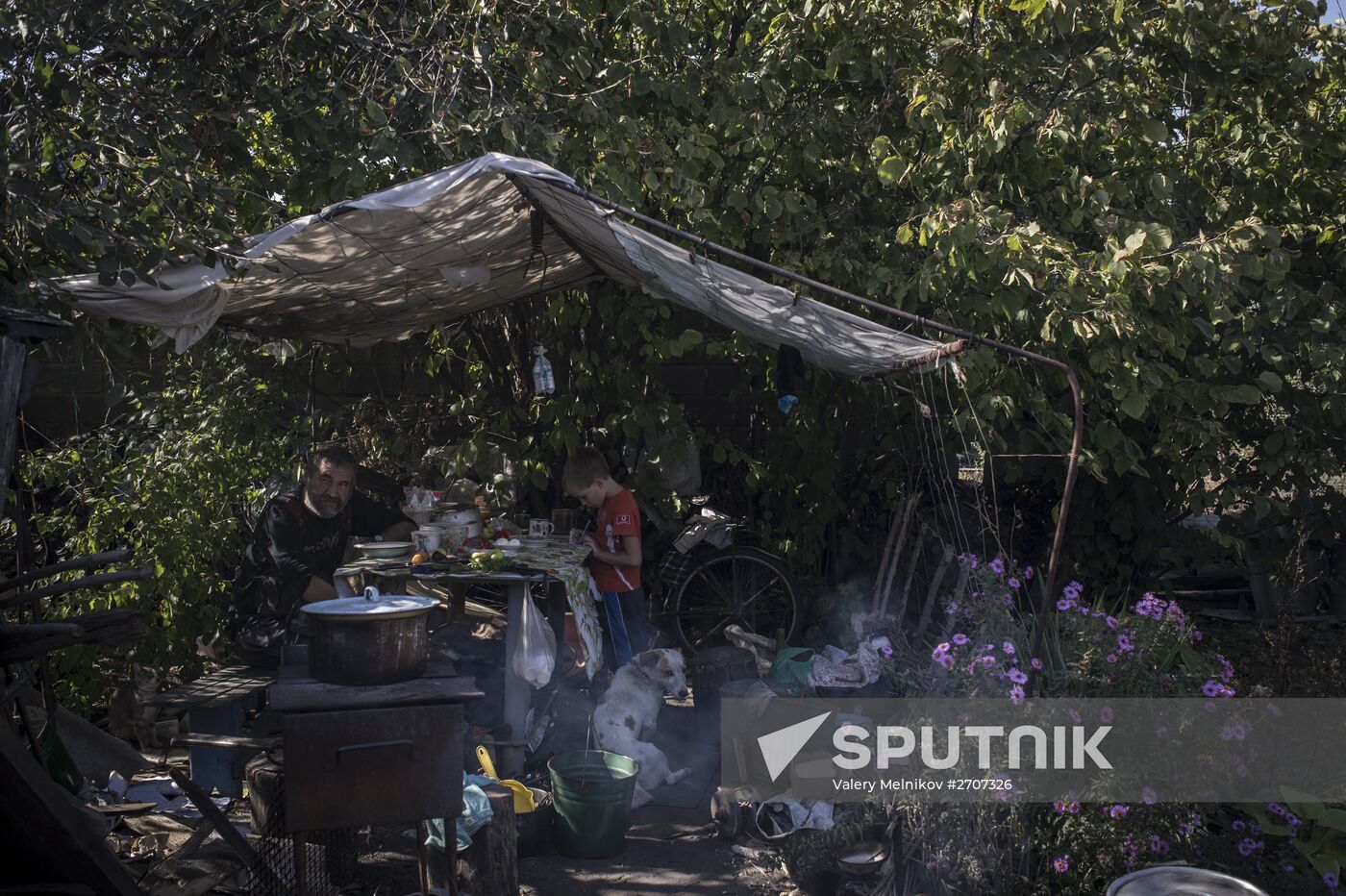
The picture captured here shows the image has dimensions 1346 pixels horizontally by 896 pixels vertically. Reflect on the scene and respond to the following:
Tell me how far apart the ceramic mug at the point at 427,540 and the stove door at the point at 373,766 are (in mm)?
2203

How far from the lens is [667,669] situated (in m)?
5.47

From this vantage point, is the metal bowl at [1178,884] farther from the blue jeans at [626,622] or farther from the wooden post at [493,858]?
the blue jeans at [626,622]

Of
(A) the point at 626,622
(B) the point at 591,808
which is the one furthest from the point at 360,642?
(A) the point at 626,622

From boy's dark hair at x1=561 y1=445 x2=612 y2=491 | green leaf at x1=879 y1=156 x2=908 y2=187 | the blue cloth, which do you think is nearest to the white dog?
boy's dark hair at x1=561 y1=445 x2=612 y2=491

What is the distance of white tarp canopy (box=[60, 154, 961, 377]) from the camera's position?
4.12 m

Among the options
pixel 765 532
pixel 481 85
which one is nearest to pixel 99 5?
pixel 481 85

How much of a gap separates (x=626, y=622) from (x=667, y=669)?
0.78 m

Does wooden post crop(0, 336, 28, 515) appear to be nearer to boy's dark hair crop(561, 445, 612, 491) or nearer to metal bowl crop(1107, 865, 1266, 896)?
boy's dark hair crop(561, 445, 612, 491)

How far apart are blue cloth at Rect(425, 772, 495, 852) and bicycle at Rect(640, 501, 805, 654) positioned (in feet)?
10.8

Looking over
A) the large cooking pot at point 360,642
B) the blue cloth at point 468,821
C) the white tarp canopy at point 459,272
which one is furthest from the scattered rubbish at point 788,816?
the white tarp canopy at point 459,272

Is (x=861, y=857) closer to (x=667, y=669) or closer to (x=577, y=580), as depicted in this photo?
(x=667, y=669)

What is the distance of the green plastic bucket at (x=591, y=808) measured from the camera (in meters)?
4.49

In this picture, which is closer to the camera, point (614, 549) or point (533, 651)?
point (533, 651)

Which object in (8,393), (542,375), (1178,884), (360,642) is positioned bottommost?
(1178,884)
